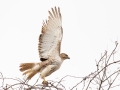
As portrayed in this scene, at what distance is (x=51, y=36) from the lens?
4.72m

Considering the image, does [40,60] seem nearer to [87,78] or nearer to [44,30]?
[44,30]

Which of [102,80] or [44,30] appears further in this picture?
[44,30]

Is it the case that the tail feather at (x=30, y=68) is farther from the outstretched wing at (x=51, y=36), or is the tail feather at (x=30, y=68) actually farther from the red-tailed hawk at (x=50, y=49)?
the outstretched wing at (x=51, y=36)

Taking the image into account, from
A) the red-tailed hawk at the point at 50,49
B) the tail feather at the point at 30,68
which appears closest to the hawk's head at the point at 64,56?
the red-tailed hawk at the point at 50,49

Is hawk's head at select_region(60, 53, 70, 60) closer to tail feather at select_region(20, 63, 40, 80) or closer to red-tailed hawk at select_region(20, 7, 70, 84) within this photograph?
red-tailed hawk at select_region(20, 7, 70, 84)

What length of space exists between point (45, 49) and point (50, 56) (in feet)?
0.37

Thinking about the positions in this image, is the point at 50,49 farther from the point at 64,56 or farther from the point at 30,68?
the point at 30,68

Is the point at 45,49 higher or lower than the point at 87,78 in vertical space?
higher

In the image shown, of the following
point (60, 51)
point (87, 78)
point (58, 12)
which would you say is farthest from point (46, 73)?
point (87, 78)

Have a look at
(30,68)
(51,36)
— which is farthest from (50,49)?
(30,68)

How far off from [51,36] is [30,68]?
534 mm

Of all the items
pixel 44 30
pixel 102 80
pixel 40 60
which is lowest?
pixel 102 80

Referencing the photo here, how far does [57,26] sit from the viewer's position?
480cm

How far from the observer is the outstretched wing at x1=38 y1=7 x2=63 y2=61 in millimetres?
4586
